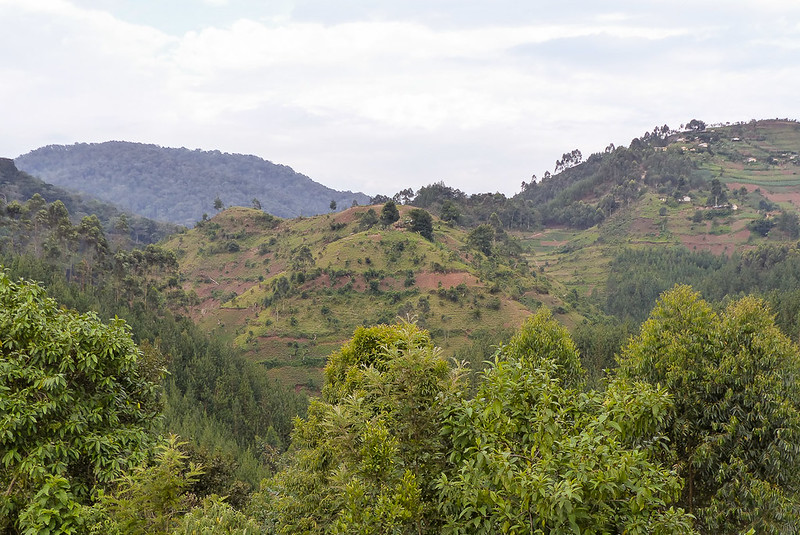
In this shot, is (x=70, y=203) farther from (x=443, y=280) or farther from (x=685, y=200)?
(x=685, y=200)

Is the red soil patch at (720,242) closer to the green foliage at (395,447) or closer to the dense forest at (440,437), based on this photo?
the dense forest at (440,437)

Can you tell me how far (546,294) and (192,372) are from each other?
176ft

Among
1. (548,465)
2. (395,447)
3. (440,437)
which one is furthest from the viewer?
(440,437)

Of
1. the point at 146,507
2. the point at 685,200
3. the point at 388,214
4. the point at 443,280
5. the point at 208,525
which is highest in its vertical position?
the point at 388,214

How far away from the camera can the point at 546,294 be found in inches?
2992

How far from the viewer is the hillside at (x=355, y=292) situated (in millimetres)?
61188

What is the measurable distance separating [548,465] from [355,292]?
214 ft

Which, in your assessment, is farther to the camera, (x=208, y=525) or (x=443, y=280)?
(x=443, y=280)

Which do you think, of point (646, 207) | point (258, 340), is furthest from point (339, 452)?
point (646, 207)

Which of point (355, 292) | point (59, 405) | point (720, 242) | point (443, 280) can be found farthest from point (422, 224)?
point (720, 242)

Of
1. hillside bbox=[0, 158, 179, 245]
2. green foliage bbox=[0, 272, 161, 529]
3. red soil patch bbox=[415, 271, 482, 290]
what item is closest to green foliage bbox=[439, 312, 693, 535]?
green foliage bbox=[0, 272, 161, 529]

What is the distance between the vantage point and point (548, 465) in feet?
15.5

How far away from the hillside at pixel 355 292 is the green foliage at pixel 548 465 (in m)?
41.1

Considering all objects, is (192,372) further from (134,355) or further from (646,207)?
(646,207)
